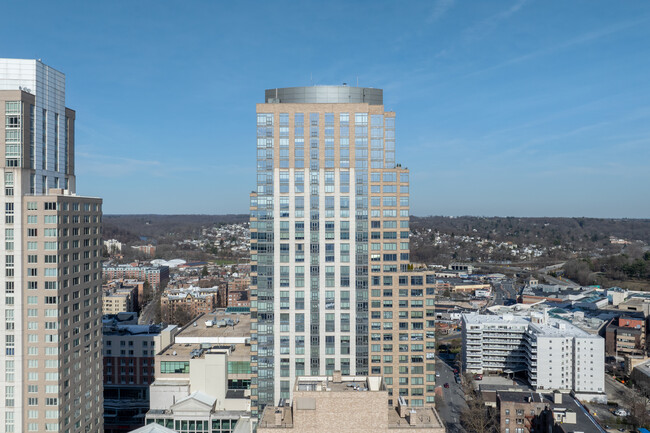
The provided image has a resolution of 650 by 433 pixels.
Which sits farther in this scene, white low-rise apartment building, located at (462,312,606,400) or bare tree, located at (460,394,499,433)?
white low-rise apartment building, located at (462,312,606,400)

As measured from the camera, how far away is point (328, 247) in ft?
193

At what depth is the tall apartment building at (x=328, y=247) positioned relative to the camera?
5850cm

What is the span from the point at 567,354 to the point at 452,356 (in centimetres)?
2967

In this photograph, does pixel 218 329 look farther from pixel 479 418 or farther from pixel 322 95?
pixel 322 95

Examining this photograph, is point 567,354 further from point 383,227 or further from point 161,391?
point 161,391

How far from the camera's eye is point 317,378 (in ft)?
147

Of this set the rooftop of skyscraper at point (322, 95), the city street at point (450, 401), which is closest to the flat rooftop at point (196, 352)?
the rooftop of skyscraper at point (322, 95)

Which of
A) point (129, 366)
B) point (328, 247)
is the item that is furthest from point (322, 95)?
point (129, 366)

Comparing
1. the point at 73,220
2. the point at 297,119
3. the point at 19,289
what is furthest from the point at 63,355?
the point at 297,119

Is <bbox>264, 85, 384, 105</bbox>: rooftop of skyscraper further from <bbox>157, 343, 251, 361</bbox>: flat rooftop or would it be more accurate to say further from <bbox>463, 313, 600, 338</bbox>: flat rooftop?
<bbox>463, 313, 600, 338</bbox>: flat rooftop

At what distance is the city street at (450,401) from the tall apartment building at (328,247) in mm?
27365

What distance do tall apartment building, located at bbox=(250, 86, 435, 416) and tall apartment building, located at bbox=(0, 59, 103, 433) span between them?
60.0 ft

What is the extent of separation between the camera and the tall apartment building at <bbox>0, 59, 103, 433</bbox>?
162 ft

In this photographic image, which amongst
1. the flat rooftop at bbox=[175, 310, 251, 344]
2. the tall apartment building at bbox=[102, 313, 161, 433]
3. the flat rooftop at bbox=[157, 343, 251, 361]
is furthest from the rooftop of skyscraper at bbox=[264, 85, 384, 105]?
the tall apartment building at bbox=[102, 313, 161, 433]
